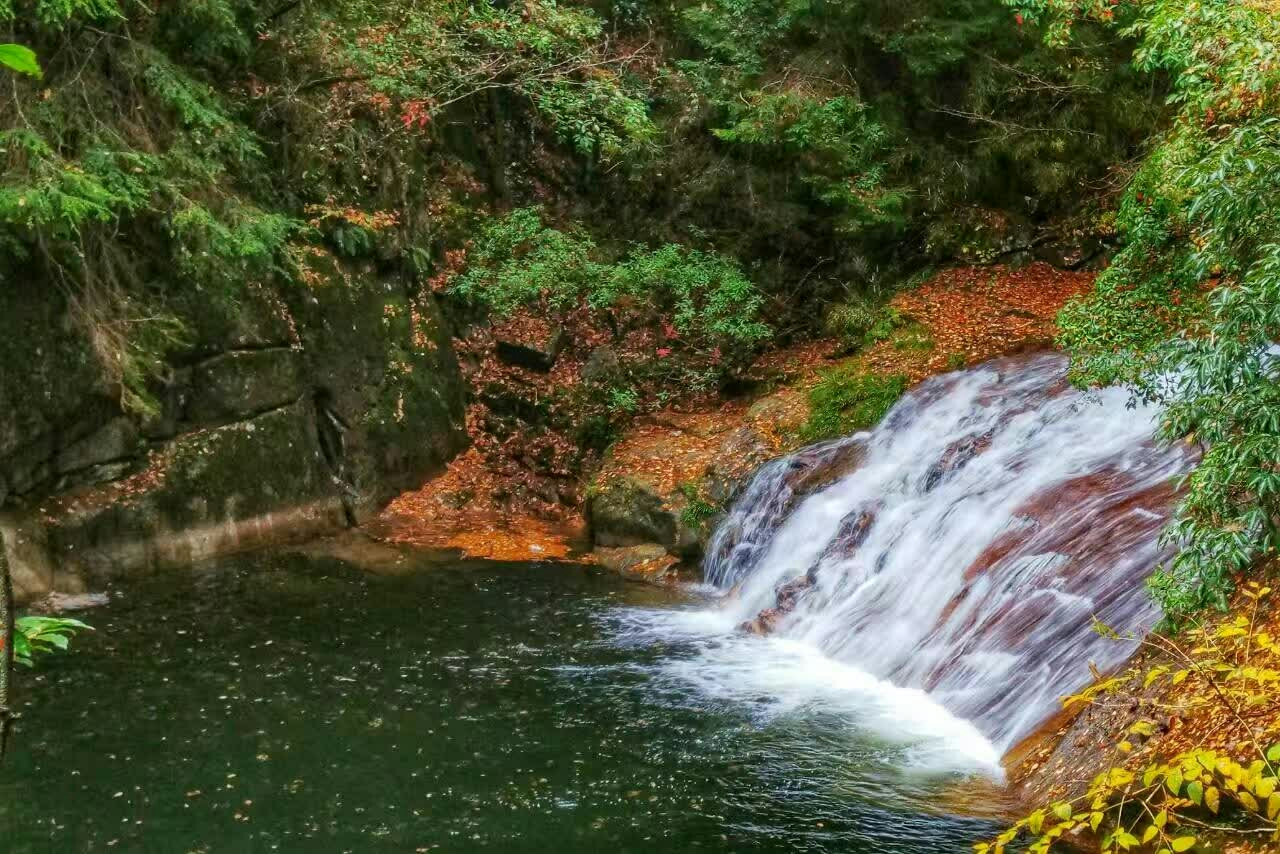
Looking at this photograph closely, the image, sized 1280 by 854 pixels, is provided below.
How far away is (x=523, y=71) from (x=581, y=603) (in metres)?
6.43

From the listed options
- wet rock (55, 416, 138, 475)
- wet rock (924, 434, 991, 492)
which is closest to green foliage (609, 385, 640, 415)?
wet rock (924, 434, 991, 492)

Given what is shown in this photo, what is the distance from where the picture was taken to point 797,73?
14.7 metres

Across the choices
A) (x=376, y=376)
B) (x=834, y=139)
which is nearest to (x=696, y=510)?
(x=376, y=376)

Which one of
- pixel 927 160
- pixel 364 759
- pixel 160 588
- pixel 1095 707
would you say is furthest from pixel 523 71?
pixel 1095 707

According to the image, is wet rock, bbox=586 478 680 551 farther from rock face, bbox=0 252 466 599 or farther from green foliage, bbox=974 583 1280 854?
green foliage, bbox=974 583 1280 854

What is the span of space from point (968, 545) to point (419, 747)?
5106 millimetres

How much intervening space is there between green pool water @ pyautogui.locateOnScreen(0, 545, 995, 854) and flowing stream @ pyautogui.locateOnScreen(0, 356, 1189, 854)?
0.02 meters

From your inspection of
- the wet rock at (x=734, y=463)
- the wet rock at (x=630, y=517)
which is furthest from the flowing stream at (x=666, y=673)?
the wet rock at (x=630, y=517)

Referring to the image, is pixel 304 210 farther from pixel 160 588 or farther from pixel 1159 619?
pixel 1159 619

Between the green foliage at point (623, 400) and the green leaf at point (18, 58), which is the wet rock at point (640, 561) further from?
the green leaf at point (18, 58)

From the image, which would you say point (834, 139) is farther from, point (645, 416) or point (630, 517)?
point (630, 517)

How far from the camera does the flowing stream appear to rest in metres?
6.40

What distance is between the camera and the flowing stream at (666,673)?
640 cm

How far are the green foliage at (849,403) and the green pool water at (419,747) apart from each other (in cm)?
384
